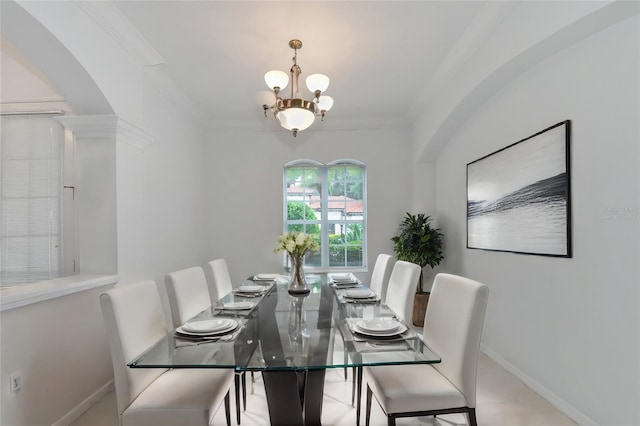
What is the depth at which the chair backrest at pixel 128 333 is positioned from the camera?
1532mm

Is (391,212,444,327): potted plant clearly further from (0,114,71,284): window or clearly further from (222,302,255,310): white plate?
(0,114,71,284): window

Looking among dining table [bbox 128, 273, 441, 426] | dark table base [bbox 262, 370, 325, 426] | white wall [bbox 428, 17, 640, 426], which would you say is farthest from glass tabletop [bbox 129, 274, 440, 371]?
white wall [bbox 428, 17, 640, 426]

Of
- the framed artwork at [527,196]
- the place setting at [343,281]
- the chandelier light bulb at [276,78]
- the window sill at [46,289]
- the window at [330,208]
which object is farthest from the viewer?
the window at [330,208]

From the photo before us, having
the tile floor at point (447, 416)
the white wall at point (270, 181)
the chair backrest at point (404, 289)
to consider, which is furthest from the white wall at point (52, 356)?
the white wall at point (270, 181)

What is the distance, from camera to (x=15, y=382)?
180 centimetres

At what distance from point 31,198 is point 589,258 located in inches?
159

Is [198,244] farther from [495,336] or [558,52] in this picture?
[558,52]

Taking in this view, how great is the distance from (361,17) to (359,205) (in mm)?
2961

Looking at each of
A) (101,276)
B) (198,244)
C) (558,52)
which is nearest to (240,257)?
(198,244)

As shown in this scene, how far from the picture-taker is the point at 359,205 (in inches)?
202

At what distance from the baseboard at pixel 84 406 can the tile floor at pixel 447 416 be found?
0.03 meters

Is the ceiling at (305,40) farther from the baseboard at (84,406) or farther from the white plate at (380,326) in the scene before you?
the baseboard at (84,406)

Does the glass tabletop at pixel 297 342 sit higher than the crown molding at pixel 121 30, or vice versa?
the crown molding at pixel 121 30

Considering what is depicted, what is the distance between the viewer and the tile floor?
2170mm
